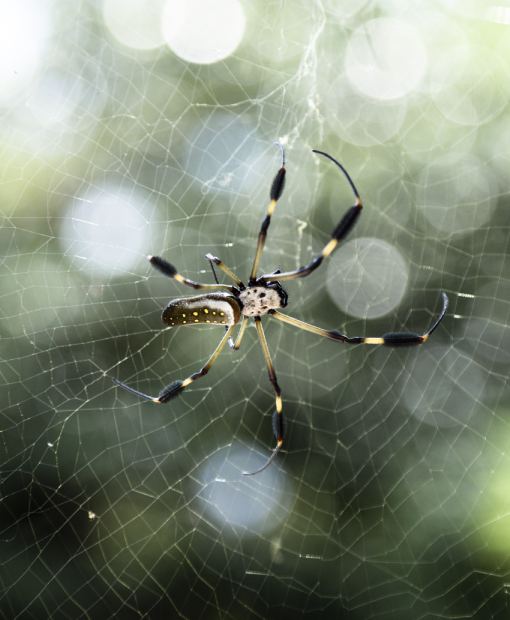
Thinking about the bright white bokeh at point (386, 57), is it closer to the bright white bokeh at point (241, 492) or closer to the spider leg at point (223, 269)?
the spider leg at point (223, 269)

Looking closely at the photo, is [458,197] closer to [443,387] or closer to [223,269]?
[443,387]

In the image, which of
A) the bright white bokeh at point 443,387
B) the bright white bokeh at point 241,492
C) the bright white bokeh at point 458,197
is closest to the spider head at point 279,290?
the bright white bokeh at point 241,492

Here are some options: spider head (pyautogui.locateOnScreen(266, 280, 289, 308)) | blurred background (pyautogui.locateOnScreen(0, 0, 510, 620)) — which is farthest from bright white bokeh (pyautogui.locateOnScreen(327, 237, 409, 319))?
spider head (pyautogui.locateOnScreen(266, 280, 289, 308))

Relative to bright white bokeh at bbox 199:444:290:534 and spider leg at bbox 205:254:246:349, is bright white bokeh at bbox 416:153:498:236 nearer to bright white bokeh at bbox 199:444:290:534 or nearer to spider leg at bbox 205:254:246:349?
bright white bokeh at bbox 199:444:290:534

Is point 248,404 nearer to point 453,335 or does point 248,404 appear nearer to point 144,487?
point 144,487

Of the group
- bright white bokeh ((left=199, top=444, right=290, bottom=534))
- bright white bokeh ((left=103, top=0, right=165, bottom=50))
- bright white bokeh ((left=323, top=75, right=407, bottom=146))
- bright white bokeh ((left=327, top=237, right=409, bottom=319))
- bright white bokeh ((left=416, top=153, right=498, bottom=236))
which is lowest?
bright white bokeh ((left=199, top=444, right=290, bottom=534))

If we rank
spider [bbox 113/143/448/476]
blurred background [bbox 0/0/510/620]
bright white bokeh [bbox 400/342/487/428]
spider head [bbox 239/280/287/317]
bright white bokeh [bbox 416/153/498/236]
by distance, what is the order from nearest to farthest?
spider [bbox 113/143/448/476] → spider head [bbox 239/280/287/317] → blurred background [bbox 0/0/510/620] → bright white bokeh [bbox 400/342/487/428] → bright white bokeh [bbox 416/153/498/236]
